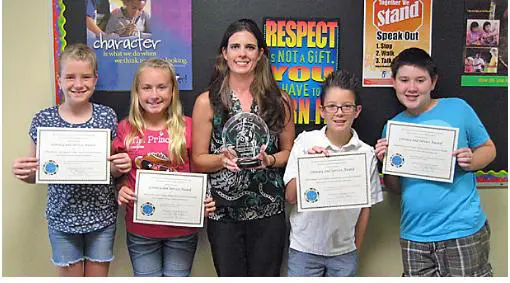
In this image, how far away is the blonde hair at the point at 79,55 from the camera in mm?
2170

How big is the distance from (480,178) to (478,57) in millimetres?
597

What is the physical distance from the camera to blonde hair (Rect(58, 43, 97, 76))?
217 cm

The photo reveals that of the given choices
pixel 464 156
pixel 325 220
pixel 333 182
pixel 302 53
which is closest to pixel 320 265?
pixel 325 220

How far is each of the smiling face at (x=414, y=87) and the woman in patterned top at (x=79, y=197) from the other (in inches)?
48.5

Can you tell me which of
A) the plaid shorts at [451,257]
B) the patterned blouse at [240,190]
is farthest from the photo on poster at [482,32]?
the patterned blouse at [240,190]

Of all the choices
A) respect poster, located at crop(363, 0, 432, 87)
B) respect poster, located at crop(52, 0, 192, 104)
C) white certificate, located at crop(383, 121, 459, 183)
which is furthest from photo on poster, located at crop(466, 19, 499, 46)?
respect poster, located at crop(52, 0, 192, 104)

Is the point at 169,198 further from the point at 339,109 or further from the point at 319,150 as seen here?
the point at 339,109

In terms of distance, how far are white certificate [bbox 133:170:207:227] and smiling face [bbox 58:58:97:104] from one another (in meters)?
0.42

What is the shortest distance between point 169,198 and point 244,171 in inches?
13.8

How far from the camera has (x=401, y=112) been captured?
2426mm

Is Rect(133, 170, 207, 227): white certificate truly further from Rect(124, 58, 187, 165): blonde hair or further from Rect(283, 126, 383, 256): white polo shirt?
Rect(283, 126, 383, 256): white polo shirt

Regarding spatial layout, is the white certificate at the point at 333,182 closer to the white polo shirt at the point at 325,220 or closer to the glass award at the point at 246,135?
the white polo shirt at the point at 325,220

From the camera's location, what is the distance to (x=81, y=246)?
2211mm

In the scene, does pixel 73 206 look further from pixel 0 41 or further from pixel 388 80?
pixel 388 80
